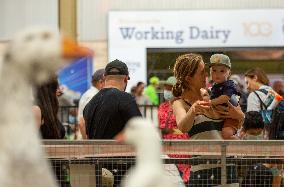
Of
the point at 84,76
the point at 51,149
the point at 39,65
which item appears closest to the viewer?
the point at 39,65

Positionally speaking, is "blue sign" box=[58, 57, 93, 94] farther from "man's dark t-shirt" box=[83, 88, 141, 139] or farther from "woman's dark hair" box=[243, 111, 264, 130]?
"man's dark t-shirt" box=[83, 88, 141, 139]

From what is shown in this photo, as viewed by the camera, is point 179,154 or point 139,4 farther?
point 139,4

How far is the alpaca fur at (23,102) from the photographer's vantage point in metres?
2.75

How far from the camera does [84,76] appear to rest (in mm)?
18000

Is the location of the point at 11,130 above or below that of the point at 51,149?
above

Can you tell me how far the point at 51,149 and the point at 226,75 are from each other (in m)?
1.64

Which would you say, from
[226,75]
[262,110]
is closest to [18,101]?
[226,75]

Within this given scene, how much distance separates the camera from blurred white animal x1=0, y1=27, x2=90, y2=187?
108 inches

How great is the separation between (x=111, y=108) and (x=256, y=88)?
428 cm

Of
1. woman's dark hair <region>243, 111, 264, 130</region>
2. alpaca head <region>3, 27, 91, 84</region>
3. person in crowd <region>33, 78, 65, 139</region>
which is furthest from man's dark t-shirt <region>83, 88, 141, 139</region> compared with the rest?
alpaca head <region>3, 27, 91, 84</region>

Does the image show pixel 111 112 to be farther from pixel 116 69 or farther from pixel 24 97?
pixel 24 97

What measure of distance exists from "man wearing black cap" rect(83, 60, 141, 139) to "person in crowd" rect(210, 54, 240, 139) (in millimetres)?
675

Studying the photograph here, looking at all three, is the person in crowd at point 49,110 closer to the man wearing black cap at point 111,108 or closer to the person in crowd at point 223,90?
the man wearing black cap at point 111,108

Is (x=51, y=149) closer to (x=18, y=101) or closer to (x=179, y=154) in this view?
(x=179, y=154)
